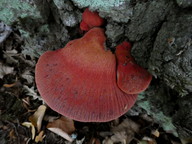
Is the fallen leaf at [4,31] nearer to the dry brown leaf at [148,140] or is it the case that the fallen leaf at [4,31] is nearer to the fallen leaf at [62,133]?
the fallen leaf at [62,133]

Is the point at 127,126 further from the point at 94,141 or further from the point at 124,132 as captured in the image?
the point at 94,141

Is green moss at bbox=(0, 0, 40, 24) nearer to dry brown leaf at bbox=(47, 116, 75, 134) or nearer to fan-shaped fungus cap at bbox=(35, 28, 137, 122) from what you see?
fan-shaped fungus cap at bbox=(35, 28, 137, 122)

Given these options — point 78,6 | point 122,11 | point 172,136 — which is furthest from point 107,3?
point 172,136

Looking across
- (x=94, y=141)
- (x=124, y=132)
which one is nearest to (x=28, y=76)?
(x=94, y=141)

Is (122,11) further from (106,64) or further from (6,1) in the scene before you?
(6,1)

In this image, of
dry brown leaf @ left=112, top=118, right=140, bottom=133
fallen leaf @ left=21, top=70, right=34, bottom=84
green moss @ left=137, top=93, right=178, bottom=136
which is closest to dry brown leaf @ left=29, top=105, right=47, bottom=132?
fallen leaf @ left=21, top=70, right=34, bottom=84

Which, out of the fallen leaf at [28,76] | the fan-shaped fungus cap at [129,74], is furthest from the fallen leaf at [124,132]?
the fallen leaf at [28,76]
